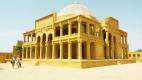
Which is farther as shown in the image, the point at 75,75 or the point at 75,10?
the point at 75,10

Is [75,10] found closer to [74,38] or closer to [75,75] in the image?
[74,38]

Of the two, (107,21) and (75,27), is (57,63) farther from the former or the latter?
(107,21)

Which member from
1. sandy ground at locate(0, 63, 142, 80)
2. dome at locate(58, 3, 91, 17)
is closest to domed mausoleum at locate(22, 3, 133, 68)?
dome at locate(58, 3, 91, 17)

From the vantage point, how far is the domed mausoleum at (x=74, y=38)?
25.9 metres

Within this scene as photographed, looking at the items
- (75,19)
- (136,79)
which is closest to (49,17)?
(75,19)

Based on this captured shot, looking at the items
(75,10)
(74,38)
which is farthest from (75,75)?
(75,10)

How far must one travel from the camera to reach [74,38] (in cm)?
2530

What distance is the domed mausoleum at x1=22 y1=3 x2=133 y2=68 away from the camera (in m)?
25.9

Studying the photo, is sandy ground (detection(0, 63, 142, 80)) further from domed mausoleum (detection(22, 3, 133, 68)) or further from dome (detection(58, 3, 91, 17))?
dome (detection(58, 3, 91, 17))

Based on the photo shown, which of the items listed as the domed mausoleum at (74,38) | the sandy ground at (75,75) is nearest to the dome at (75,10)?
the domed mausoleum at (74,38)

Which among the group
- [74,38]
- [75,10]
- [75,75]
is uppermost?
[75,10]

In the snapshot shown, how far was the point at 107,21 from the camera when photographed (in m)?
33.5

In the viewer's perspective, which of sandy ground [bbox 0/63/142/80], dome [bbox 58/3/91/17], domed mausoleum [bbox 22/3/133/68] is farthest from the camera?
dome [bbox 58/3/91/17]

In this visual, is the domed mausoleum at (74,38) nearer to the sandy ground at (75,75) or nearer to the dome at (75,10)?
the dome at (75,10)
